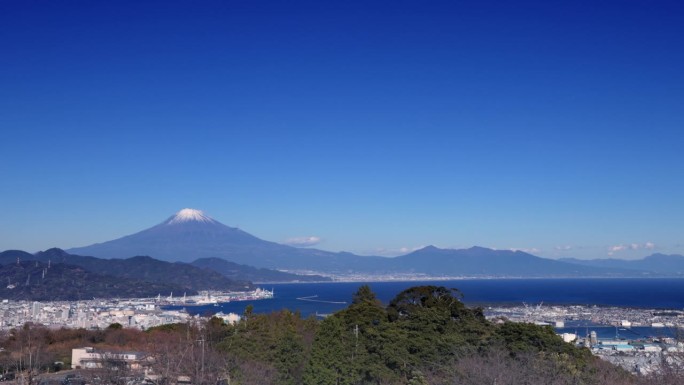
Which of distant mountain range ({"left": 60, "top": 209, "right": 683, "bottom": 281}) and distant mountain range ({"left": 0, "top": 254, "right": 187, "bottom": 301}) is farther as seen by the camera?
distant mountain range ({"left": 60, "top": 209, "right": 683, "bottom": 281})

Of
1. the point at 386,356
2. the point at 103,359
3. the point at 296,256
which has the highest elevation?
the point at 296,256

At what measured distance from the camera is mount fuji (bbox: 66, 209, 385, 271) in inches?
5463

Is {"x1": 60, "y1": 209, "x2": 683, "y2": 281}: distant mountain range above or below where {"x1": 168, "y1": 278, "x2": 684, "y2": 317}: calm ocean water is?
above

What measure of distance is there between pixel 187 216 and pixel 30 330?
145 meters

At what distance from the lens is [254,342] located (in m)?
13.0

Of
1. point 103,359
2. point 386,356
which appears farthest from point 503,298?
point 103,359

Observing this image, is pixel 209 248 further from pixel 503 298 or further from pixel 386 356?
pixel 386 356

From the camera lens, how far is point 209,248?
146m

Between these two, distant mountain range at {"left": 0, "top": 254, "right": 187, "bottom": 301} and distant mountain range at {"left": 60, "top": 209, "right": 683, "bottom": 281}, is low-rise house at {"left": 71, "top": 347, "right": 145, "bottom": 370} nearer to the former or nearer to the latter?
distant mountain range at {"left": 0, "top": 254, "right": 187, "bottom": 301}

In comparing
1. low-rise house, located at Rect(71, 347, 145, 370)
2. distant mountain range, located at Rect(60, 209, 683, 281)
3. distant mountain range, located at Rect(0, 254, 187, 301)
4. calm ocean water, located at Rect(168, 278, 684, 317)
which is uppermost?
distant mountain range, located at Rect(60, 209, 683, 281)

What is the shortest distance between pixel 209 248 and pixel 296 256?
21.0m

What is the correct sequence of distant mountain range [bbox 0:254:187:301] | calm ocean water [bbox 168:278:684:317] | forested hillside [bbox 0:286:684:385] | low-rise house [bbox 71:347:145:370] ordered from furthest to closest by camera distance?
distant mountain range [bbox 0:254:187:301] → calm ocean water [bbox 168:278:684:317] → low-rise house [bbox 71:347:145:370] → forested hillside [bbox 0:286:684:385]

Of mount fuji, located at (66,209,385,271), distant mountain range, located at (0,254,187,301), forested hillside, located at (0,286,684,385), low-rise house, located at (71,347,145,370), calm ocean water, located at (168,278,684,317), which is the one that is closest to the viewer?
forested hillside, located at (0,286,684,385)

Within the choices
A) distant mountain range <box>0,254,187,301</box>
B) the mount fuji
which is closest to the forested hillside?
distant mountain range <box>0,254,187,301</box>
